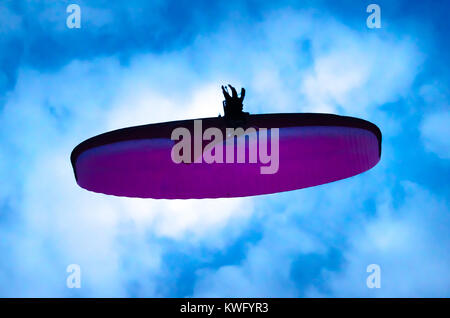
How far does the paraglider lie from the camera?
9.93 ft

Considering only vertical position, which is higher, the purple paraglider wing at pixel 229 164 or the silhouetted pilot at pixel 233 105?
the silhouetted pilot at pixel 233 105

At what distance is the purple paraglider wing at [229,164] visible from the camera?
9.98 feet

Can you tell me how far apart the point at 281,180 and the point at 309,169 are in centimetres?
26

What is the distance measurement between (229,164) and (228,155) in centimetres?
23

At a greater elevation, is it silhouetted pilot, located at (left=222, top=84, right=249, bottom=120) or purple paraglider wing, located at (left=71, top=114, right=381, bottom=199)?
silhouetted pilot, located at (left=222, top=84, right=249, bottom=120)

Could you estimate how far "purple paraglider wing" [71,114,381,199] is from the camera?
304 cm

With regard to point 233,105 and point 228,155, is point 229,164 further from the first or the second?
point 233,105

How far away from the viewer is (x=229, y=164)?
3.64m

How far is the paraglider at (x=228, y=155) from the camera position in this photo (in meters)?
3.03

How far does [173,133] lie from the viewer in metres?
2.99

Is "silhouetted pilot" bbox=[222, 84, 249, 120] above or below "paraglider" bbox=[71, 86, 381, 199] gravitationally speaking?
above
